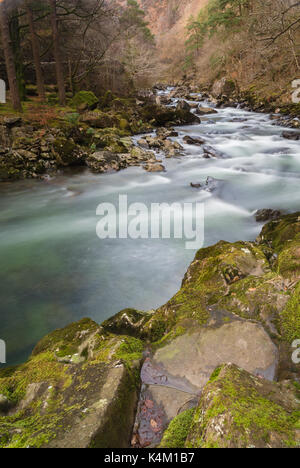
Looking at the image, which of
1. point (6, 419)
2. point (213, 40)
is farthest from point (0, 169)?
point (213, 40)

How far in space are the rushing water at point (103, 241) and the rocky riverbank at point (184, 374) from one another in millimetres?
1601

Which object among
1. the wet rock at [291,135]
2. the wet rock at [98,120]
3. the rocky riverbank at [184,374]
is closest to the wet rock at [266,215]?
the rocky riverbank at [184,374]

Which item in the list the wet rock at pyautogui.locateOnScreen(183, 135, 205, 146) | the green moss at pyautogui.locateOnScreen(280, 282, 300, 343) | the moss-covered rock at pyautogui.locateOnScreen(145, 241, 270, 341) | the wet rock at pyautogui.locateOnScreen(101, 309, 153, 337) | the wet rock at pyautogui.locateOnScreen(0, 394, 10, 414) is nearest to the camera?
the wet rock at pyautogui.locateOnScreen(0, 394, 10, 414)

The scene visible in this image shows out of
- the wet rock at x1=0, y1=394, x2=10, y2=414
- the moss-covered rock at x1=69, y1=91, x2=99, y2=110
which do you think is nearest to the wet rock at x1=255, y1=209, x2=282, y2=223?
the wet rock at x1=0, y1=394, x2=10, y2=414

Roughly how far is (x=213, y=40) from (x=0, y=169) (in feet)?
132

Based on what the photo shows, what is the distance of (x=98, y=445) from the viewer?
1561 mm

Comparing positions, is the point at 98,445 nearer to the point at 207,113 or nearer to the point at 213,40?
the point at 207,113

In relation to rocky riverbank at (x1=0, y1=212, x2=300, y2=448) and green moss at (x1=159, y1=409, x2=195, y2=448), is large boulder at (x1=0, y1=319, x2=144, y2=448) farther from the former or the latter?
green moss at (x1=159, y1=409, x2=195, y2=448)

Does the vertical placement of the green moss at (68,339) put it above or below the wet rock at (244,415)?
below

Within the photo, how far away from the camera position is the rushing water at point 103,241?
476cm

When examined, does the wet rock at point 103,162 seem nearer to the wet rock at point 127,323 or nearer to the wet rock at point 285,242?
the wet rock at point 285,242

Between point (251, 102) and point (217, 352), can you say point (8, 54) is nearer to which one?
point (217, 352)

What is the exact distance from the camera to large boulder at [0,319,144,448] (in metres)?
1.61

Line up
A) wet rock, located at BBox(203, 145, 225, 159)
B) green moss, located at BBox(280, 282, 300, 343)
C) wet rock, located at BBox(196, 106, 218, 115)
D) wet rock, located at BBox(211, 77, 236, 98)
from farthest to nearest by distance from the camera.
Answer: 1. wet rock, located at BBox(211, 77, 236, 98)
2. wet rock, located at BBox(196, 106, 218, 115)
3. wet rock, located at BBox(203, 145, 225, 159)
4. green moss, located at BBox(280, 282, 300, 343)
